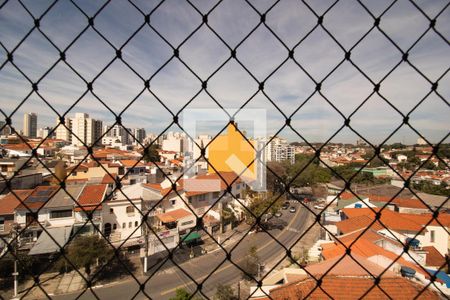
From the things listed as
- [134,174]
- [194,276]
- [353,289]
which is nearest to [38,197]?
[194,276]

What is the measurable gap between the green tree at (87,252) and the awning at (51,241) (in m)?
0.32

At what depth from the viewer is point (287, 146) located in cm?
3619

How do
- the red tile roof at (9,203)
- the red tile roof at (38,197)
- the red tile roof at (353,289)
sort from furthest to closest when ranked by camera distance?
the red tile roof at (9,203)
the red tile roof at (38,197)
the red tile roof at (353,289)

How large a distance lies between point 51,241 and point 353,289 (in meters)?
7.35

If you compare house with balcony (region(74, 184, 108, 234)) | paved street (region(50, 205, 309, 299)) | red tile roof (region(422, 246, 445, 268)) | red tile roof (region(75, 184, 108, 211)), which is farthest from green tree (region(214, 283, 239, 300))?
red tile roof (region(422, 246, 445, 268))

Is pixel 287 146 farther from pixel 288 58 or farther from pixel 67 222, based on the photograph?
pixel 288 58

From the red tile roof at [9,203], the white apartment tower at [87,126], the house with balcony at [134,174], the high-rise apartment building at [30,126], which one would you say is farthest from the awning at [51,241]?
the high-rise apartment building at [30,126]

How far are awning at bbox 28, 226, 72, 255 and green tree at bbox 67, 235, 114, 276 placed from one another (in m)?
0.32

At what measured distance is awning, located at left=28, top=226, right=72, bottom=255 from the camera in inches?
261

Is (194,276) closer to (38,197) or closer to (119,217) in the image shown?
(119,217)

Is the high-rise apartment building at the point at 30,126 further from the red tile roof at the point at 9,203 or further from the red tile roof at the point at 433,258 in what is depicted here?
the red tile roof at the point at 433,258

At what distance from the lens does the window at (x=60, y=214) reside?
24.8ft

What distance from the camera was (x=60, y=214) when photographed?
7.62m

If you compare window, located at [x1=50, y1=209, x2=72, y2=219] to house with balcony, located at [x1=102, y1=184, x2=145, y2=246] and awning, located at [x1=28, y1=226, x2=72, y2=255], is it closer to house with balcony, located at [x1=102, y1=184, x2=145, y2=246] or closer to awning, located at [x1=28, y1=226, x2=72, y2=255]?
awning, located at [x1=28, y1=226, x2=72, y2=255]
